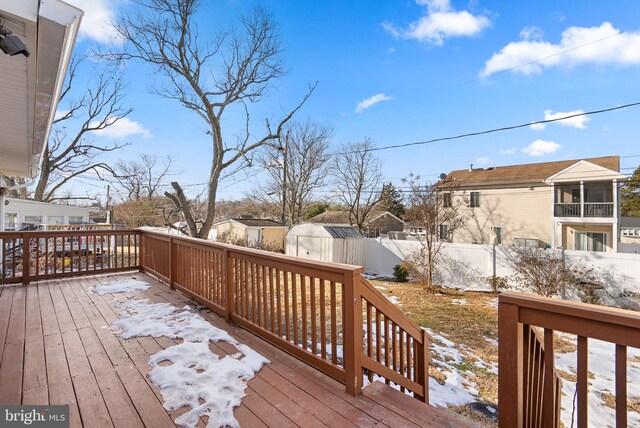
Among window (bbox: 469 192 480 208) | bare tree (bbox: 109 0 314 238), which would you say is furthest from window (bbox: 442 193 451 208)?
bare tree (bbox: 109 0 314 238)

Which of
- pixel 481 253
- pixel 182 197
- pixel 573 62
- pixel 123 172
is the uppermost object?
pixel 573 62

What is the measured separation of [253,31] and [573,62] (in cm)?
926

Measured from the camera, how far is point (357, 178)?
766 inches

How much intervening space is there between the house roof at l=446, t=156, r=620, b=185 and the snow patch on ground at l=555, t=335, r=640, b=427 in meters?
10.9

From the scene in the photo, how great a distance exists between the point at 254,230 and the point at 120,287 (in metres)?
14.3

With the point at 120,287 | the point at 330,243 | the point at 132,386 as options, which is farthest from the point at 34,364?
the point at 330,243

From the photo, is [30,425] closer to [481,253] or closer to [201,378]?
[201,378]

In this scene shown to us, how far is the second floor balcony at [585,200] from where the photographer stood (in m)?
14.1

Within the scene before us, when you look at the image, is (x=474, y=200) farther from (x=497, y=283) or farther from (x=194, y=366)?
(x=194, y=366)

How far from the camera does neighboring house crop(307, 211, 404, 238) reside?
22.5 m

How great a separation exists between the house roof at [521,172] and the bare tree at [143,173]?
16.1m

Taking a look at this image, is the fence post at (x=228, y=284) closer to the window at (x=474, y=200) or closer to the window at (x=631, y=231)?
the window at (x=474, y=200)

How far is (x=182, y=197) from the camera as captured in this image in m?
8.09

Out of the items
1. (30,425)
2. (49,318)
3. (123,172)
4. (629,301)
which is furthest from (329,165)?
(30,425)
